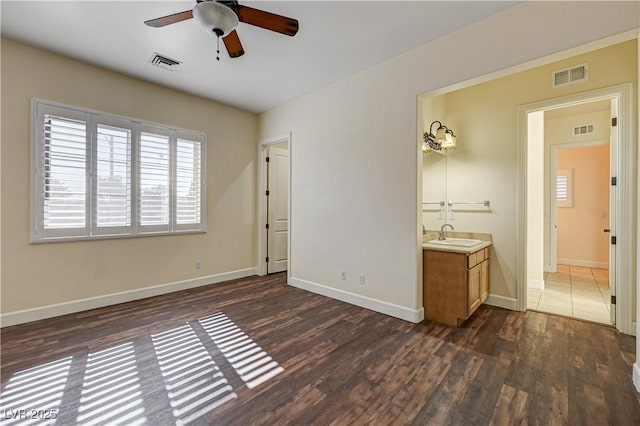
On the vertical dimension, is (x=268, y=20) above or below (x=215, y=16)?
above

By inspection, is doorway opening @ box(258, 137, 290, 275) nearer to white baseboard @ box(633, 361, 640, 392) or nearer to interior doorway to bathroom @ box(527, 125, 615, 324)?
interior doorway to bathroom @ box(527, 125, 615, 324)

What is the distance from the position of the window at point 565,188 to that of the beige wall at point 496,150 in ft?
12.6

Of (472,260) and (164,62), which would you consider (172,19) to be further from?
(472,260)

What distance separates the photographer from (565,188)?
625 cm

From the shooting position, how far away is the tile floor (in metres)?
3.34

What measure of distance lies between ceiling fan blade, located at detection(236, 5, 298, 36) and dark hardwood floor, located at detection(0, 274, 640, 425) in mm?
2708

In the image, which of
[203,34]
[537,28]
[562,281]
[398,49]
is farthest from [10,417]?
[562,281]

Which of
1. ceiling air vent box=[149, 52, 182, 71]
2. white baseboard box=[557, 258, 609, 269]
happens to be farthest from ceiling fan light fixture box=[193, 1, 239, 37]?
white baseboard box=[557, 258, 609, 269]

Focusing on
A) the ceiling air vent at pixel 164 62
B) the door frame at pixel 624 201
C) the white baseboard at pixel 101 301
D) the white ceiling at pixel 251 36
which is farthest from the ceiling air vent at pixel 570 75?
the white baseboard at pixel 101 301

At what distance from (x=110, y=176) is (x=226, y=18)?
9.10 feet

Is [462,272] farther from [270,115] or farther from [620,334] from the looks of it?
[270,115]

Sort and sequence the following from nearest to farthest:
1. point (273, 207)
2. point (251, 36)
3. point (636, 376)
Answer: point (636, 376) → point (251, 36) → point (273, 207)

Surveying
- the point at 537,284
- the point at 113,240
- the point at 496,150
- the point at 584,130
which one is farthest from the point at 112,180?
the point at 584,130

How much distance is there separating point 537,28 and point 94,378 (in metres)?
4.51
